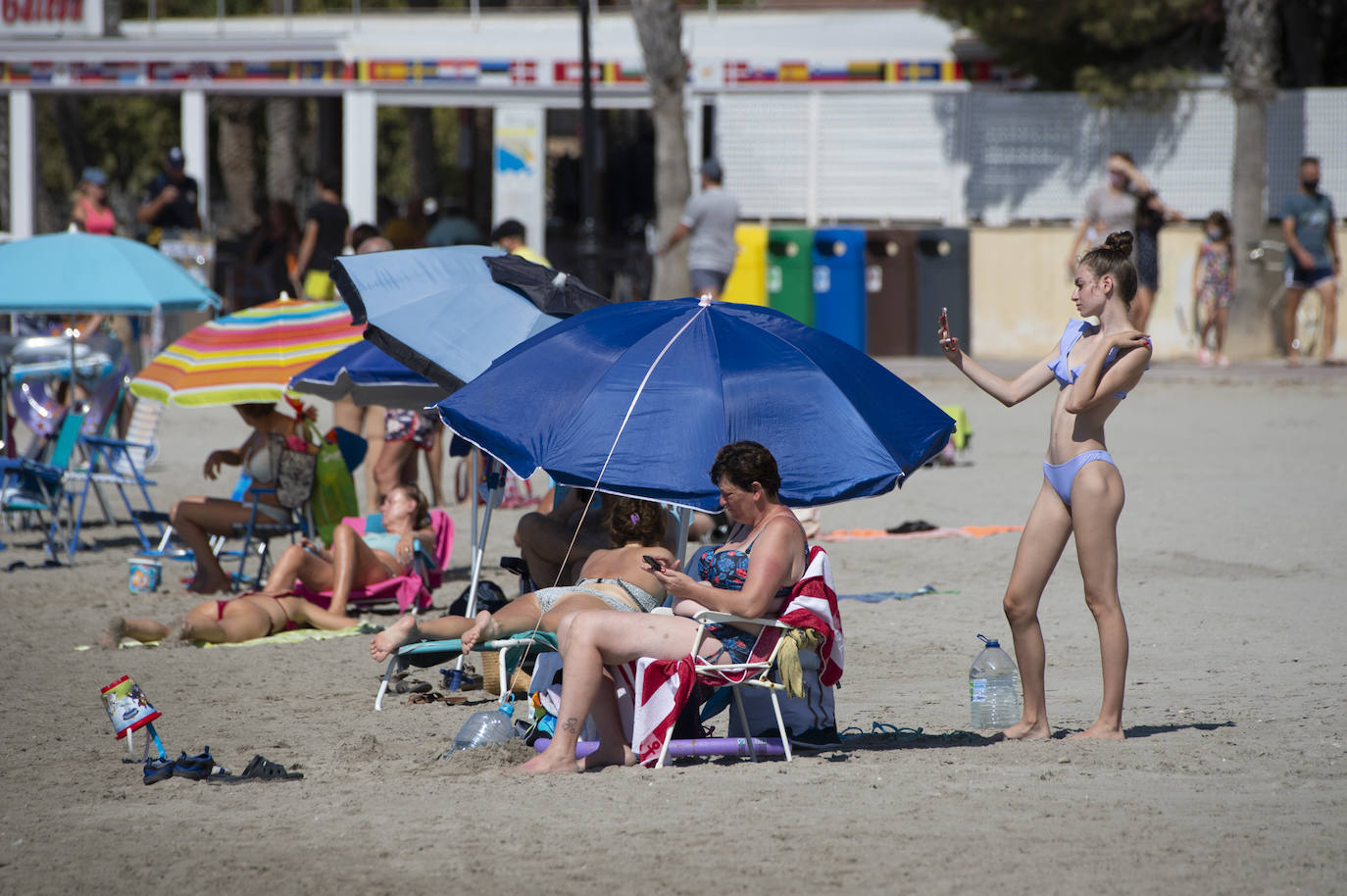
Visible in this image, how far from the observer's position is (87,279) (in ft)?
30.3

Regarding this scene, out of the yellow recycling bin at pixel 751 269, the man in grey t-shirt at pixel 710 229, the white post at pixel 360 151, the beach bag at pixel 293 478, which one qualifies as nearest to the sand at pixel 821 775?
the beach bag at pixel 293 478

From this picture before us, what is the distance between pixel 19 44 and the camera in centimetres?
2198

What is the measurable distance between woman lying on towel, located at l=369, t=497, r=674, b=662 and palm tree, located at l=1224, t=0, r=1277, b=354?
13420mm

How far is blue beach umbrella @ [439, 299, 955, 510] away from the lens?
5.10m

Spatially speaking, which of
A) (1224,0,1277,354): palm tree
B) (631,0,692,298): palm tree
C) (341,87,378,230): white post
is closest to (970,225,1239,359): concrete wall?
(1224,0,1277,354): palm tree

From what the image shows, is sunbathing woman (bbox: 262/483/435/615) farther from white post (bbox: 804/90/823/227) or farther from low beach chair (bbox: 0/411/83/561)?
white post (bbox: 804/90/823/227)

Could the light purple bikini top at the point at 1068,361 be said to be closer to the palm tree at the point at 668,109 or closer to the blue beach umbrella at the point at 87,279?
the blue beach umbrella at the point at 87,279

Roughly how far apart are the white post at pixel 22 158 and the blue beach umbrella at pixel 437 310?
17.7 metres

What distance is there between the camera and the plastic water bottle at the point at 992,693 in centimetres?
555

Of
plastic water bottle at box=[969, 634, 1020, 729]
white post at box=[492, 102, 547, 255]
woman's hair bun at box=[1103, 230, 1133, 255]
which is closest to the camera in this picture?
woman's hair bun at box=[1103, 230, 1133, 255]

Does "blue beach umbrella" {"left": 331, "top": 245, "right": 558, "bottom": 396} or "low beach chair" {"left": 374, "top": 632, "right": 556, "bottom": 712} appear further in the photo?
"blue beach umbrella" {"left": 331, "top": 245, "right": 558, "bottom": 396}

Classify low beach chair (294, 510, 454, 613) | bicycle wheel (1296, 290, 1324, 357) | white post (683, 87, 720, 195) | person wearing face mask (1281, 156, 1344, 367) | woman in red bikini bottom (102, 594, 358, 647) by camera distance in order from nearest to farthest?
1. woman in red bikini bottom (102, 594, 358, 647)
2. low beach chair (294, 510, 454, 613)
3. person wearing face mask (1281, 156, 1344, 367)
4. bicycle wheel (1296, 290, 1324, 357)
5. white post (683, 87, 720, 195)

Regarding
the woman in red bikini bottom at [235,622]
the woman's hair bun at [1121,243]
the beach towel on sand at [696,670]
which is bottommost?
the woman in red bikini bottom at [235,622]

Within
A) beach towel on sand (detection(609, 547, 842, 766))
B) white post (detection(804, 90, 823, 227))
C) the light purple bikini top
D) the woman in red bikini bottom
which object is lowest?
the woman in red bikini bottom
